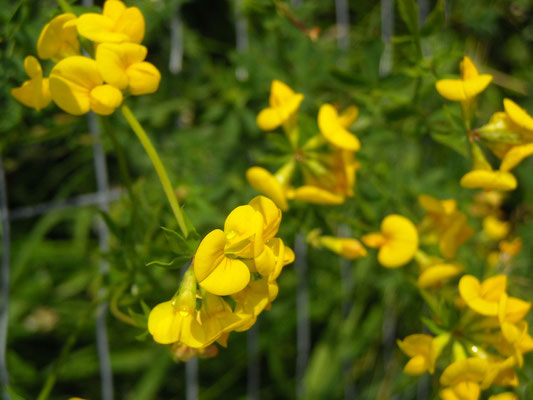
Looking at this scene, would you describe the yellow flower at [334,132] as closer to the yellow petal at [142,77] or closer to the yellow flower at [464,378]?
the yellow petal at [142,77]

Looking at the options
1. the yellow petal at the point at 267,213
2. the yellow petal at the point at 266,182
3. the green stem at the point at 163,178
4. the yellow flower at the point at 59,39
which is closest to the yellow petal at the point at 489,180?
the yellow petal at the point at 266,182

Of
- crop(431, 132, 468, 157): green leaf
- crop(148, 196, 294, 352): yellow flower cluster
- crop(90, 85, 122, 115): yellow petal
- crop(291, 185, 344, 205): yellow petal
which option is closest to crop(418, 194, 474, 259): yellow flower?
crop(431, 132, 468, 157): green leaf

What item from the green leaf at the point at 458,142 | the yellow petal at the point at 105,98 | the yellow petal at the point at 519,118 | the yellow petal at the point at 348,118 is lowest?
the green leaf at the point at 458,142

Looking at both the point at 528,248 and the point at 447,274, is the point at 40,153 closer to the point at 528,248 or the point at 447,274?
the point at 447,274

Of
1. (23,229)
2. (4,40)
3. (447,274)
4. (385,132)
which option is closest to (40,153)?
(23,229)

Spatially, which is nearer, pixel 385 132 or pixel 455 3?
pixel 385 132

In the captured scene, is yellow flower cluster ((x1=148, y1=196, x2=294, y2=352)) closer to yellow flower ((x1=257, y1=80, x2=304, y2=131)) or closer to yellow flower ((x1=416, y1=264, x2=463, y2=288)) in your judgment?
yellow flower ((x1=257, y1=80, x2=304, y2=131))

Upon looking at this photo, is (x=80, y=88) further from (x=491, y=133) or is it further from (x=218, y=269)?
(x=491, y=133)
